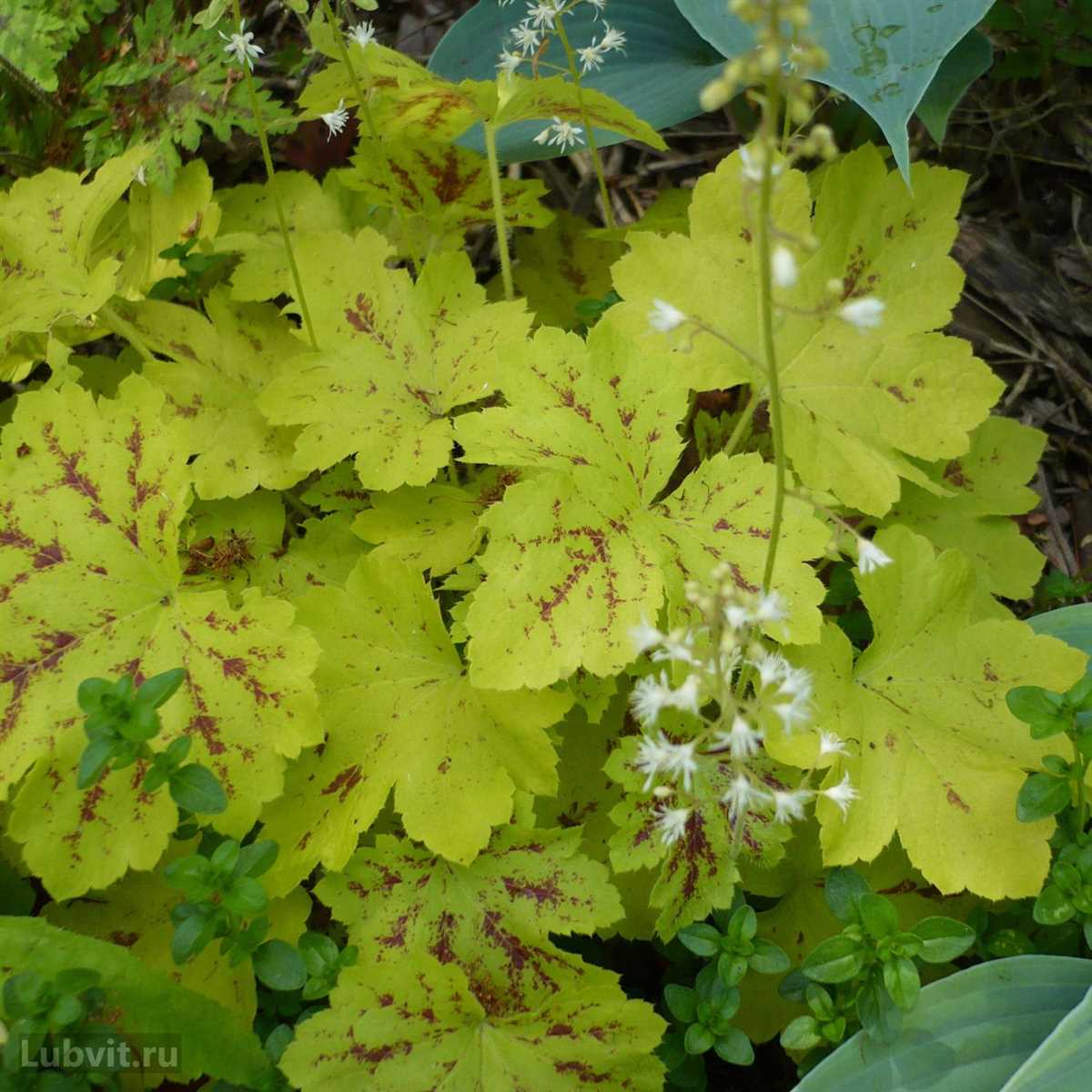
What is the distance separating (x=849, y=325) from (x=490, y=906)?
3.39ft

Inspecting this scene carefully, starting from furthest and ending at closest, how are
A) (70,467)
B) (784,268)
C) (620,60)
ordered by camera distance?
(620,60) → (70,467) → (784,268)

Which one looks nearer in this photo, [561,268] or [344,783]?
[344,783]

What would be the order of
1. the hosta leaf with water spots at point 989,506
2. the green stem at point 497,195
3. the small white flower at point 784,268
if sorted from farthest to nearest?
the hosta leaf with water spots at point 989,506 < the green stem at point 497,195 < the small white flower at point 784,268

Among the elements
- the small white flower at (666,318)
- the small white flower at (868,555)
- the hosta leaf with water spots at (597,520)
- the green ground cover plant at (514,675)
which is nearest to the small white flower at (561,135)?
the green ground cover plant at (514,675)

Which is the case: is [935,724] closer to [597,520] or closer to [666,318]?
[597,520]

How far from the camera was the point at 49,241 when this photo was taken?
1726 millimetres

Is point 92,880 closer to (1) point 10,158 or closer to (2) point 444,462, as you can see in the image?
(2) point 444,462

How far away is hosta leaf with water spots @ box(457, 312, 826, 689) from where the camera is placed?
4.20 feet

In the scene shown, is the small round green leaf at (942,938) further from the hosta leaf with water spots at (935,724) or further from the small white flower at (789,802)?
the small white flower at (789,802)

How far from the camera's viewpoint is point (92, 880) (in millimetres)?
1301

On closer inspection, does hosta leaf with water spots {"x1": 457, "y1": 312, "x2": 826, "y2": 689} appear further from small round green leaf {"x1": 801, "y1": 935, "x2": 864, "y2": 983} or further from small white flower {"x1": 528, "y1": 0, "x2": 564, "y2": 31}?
small white flower {"x1": 528, "y1": 0, "x2": 564, "y2": 31}

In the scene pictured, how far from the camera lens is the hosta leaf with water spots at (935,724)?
135 centimetres

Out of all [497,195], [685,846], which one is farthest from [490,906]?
[497,195]

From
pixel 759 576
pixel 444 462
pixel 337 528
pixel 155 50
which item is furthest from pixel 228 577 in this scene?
pixel 155 50
